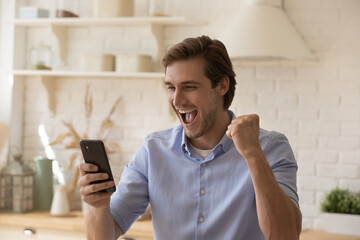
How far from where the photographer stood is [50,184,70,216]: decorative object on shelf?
3465mm

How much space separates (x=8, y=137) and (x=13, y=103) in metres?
0.25

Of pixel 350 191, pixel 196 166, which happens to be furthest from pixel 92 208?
pixel 350 191

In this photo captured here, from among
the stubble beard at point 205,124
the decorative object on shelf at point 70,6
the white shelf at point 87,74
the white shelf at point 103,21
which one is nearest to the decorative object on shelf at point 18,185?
the white shelf at point 87,74

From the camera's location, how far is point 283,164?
188 cm

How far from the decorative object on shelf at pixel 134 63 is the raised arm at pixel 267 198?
178 centimetres

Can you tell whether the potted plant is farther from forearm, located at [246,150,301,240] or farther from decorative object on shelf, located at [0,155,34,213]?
decorative object on shelf, located at [0,155,34,213]

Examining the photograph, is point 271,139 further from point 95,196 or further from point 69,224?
point 69,224

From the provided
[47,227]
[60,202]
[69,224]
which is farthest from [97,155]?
[60,202]

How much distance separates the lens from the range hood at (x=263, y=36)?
3.09 m

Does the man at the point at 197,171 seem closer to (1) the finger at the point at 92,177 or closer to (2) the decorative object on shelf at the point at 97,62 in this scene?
(1) the finger at the point at 92,177

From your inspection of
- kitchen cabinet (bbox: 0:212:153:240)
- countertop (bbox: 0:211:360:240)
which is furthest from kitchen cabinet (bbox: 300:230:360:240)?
kitchen cabinet (bbox: 0:212:153:240)

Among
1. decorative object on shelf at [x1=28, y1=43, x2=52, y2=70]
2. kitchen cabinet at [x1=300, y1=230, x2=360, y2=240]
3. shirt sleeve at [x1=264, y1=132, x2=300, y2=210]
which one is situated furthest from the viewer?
decorative object on shelf at [x1=28, y1=43, x2=52, y2=70]

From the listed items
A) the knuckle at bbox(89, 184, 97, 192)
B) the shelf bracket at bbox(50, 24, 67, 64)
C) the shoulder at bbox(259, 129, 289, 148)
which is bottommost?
the knuckle at bbox(89, 184, 97, 192)

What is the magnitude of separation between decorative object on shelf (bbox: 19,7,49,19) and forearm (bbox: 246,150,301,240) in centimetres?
234
